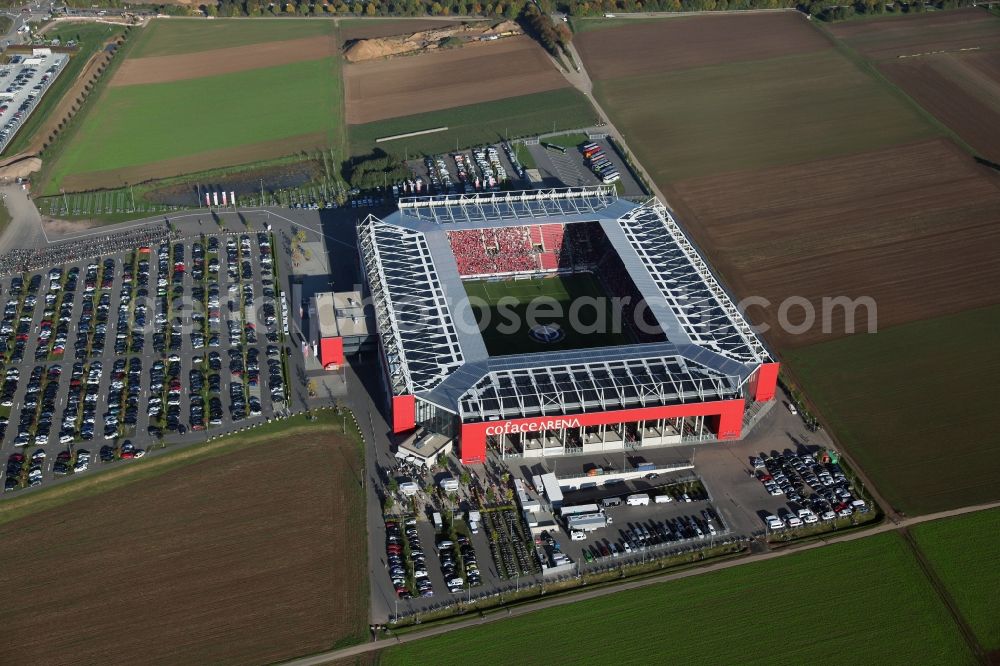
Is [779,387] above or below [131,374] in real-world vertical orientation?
below

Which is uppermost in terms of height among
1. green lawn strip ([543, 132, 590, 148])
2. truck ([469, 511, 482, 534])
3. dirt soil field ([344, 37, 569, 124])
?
dirt soil field ([344, 37, 569, 124])

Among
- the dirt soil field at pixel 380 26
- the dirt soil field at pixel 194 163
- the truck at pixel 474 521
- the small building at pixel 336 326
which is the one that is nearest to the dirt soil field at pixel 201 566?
the truck at pixel 474 521

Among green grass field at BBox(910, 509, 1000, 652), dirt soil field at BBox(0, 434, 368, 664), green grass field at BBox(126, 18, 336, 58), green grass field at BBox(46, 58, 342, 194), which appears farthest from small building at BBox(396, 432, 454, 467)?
green grass field at BBox(126, 18, 336, 58)

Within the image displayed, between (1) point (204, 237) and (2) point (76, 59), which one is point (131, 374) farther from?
(2) point (76, 59)

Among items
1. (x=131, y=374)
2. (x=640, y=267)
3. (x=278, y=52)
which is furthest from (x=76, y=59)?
(x=640, y=267)

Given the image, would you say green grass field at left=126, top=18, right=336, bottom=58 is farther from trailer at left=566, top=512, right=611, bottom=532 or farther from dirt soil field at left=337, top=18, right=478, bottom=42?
trailer at left=566, top=512, right=611, bottom=532
